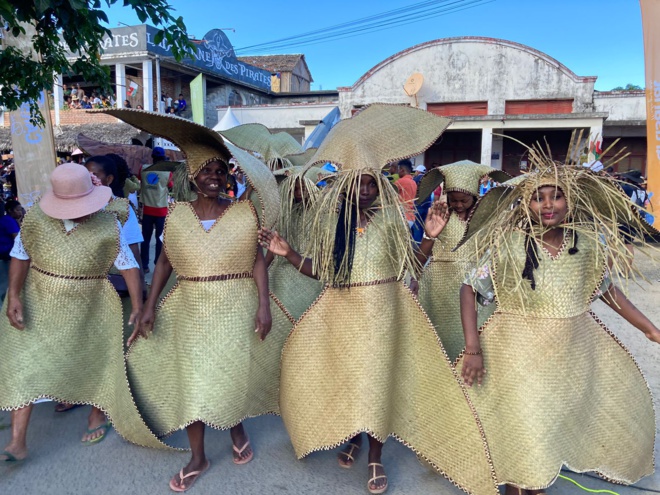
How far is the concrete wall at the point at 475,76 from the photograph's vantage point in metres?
17.2

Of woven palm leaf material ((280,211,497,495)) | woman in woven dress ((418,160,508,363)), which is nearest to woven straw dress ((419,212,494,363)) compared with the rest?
woman in woven dress ((418,160,508,363))

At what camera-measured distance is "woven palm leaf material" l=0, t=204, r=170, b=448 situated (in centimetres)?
283

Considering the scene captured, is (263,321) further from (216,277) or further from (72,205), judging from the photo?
(72,205)

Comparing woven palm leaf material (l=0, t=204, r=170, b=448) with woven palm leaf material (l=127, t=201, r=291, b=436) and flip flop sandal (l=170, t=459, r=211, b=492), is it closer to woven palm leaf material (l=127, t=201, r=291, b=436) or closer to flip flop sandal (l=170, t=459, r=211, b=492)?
woven palm leaf material (l=127, t=201, r=291, b=436)

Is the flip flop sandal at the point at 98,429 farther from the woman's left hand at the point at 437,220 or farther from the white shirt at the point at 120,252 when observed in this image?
the woman's left hand at the point at 437,220

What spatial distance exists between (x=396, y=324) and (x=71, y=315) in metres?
1.78

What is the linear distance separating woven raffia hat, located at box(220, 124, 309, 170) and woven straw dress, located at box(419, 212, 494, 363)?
5.80ft

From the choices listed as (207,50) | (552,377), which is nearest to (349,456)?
(552,377)

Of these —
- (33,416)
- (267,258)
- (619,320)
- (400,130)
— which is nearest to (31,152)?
(33,416)

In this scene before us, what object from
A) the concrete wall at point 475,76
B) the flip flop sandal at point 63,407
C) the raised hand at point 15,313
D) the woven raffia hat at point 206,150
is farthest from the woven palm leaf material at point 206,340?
the concrete wall at point 475,76

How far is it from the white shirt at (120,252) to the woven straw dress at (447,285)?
6.07 feet

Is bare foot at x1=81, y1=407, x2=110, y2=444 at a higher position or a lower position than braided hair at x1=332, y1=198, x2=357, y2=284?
lower

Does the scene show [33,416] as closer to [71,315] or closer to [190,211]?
[71,315]

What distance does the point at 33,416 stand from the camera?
3393mm
